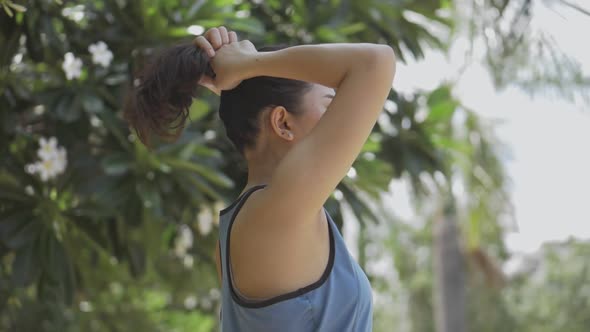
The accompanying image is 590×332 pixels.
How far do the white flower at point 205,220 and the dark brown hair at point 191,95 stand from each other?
236 cm

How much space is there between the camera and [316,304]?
4.96 feet

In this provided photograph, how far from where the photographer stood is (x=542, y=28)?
A: 446 centimetres

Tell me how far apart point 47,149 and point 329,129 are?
7.73 ft

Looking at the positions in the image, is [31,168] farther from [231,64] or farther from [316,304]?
[316,304]

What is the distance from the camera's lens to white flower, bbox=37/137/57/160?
3625mm

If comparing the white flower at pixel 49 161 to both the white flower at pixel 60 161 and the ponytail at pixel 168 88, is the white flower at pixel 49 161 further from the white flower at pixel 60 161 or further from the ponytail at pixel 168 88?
the ponytail at pixel 168 88

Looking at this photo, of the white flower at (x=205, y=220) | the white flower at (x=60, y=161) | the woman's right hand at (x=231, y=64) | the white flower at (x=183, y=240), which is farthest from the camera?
the white flower at (x=183, y=240)

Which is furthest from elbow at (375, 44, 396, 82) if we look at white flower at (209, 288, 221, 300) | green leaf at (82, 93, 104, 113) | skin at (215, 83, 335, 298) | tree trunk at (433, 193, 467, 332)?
tree trunk at (433, 193, 467, 332)

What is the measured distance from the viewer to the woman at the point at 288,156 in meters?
1.50

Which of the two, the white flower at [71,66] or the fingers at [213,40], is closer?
the fingers at [213,40]

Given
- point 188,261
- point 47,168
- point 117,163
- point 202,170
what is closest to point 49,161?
point 47,168

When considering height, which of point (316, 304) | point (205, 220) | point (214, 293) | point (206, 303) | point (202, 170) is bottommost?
point (206, 303)

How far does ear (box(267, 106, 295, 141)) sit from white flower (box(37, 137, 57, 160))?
2.16 meters

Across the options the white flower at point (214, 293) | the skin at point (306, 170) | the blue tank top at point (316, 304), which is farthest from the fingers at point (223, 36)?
the white flower at point (214, 293)
